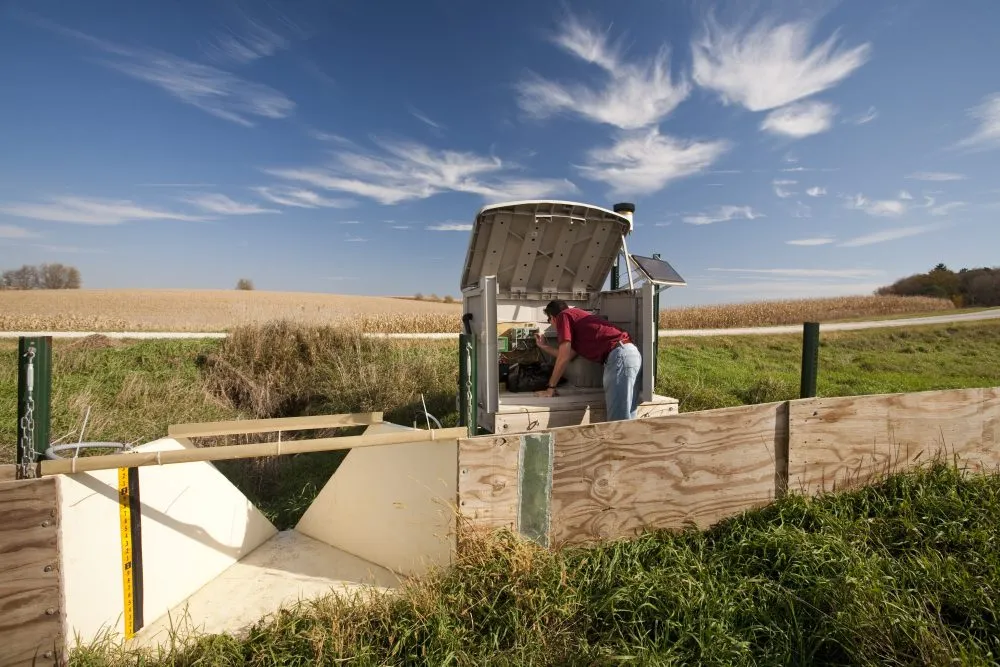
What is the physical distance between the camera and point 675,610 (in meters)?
2.35

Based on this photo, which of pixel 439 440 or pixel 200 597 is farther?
pixel 200 597

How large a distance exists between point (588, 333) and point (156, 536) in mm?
3788

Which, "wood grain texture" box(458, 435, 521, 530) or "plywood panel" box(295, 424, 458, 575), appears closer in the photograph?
"wood grain texture" box(458, 435, 521, 530)

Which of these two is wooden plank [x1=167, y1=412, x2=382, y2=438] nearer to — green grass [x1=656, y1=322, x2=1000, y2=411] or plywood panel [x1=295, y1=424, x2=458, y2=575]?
plywood panel [x1=295, y1=424, x2=458, y2=575]

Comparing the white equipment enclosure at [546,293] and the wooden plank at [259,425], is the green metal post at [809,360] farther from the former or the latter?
the wooden plank at [259,425]

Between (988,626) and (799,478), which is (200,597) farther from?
(988,626)

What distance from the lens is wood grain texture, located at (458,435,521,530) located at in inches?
107

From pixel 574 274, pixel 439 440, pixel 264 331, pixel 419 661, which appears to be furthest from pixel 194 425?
pixel 264 331

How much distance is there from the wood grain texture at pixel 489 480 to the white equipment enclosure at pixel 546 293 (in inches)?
61.5

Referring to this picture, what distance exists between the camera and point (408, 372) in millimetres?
7883

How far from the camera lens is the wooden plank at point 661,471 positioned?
285 centimetres

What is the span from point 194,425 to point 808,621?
4.19m

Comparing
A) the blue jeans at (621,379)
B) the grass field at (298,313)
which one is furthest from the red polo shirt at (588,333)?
the grass field at (298,313)

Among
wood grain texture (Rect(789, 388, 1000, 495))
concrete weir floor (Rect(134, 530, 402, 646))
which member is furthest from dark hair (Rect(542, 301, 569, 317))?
concrete weir floor (Rect(134, 530, 402, 646))
